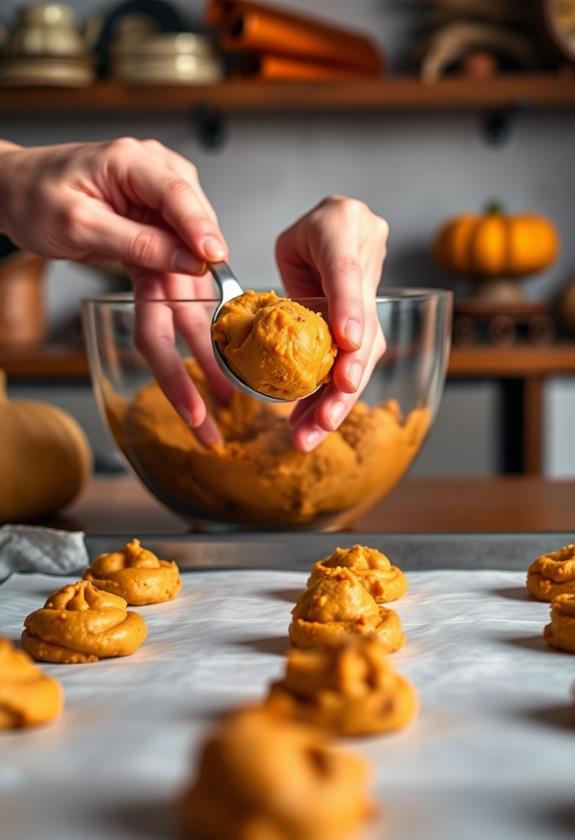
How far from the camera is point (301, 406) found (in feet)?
3.17

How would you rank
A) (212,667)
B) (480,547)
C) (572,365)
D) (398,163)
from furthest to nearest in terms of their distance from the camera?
(398,163)
(572,365)
(480,547)
(212,667)

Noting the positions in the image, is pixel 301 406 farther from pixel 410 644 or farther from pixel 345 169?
pixel 345 169

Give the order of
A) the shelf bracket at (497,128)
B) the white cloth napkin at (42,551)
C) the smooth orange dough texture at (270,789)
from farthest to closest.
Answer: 1. the shelf bracket at (497,128)
2. the white cloth napkin at (42,551)
3. the smooth orange dough texture at (270,789)

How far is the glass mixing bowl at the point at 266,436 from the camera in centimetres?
99

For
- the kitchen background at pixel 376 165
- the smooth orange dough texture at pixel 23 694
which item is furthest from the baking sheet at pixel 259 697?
the kitchen background at pixel 376 165

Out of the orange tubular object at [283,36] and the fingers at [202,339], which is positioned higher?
the orange tubular object at [283,36]

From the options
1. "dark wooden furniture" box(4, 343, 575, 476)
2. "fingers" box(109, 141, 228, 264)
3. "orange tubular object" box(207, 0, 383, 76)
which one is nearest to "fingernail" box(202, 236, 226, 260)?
"fingers" box(109, 141, 228, 264)

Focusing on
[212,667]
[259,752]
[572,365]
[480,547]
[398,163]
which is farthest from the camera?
[398,163]

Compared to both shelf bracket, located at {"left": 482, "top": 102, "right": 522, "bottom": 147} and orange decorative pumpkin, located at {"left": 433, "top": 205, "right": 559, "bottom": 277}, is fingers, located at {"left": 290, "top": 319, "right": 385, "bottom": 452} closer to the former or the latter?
orange decorative pumpkin, located at {"left": 433, "top": 205, "right": 559, "bottom": 277}

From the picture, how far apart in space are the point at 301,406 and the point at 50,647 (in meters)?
0.34

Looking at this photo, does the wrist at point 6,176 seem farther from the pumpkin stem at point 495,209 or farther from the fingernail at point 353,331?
the pumpkin stem at point 495,209

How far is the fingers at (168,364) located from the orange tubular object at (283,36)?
5.01 ft

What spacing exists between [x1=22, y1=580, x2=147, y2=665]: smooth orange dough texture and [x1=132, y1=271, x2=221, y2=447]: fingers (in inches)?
10.5

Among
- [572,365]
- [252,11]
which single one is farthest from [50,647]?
[252,11]
